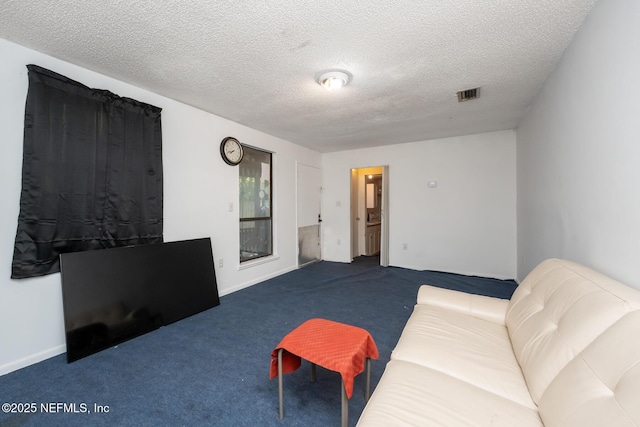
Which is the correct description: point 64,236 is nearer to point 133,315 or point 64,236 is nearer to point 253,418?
point 133,315

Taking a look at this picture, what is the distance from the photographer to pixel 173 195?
2891 mm

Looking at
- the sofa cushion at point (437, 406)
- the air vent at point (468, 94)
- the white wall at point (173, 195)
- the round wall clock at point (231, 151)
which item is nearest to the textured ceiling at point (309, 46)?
the air vent at point (468, 94)

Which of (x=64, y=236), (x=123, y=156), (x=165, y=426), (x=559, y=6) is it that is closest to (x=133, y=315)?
(x=64, y=236)

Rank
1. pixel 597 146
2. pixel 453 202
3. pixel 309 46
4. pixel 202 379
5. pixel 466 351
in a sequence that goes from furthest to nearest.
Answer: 1. pixel 453 202
2. pixel 309 46
3. pixel 202 379
4. pixel 597 146
5. pixel 466 351

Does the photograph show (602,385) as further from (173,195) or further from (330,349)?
(173,195)

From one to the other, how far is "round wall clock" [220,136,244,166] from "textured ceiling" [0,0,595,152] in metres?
0.51

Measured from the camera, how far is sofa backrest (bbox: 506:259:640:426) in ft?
2.51

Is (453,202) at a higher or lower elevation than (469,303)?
higher

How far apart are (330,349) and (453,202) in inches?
154

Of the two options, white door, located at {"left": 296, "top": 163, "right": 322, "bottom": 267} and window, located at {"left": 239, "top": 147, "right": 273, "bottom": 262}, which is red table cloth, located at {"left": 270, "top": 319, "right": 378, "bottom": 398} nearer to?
window, located at {"left": 239, "top": 147, "right": 273, "bottom": 262}

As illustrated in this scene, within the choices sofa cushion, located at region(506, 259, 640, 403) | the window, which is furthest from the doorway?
sofa cushion, located at region(506, 259, 640, 403)

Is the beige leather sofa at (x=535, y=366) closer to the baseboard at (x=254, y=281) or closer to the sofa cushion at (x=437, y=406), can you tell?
the sofa cushion at (x=437, y=406)

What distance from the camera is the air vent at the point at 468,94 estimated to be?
267 cm

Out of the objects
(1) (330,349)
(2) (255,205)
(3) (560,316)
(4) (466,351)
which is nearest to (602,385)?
(3) (560,316)
